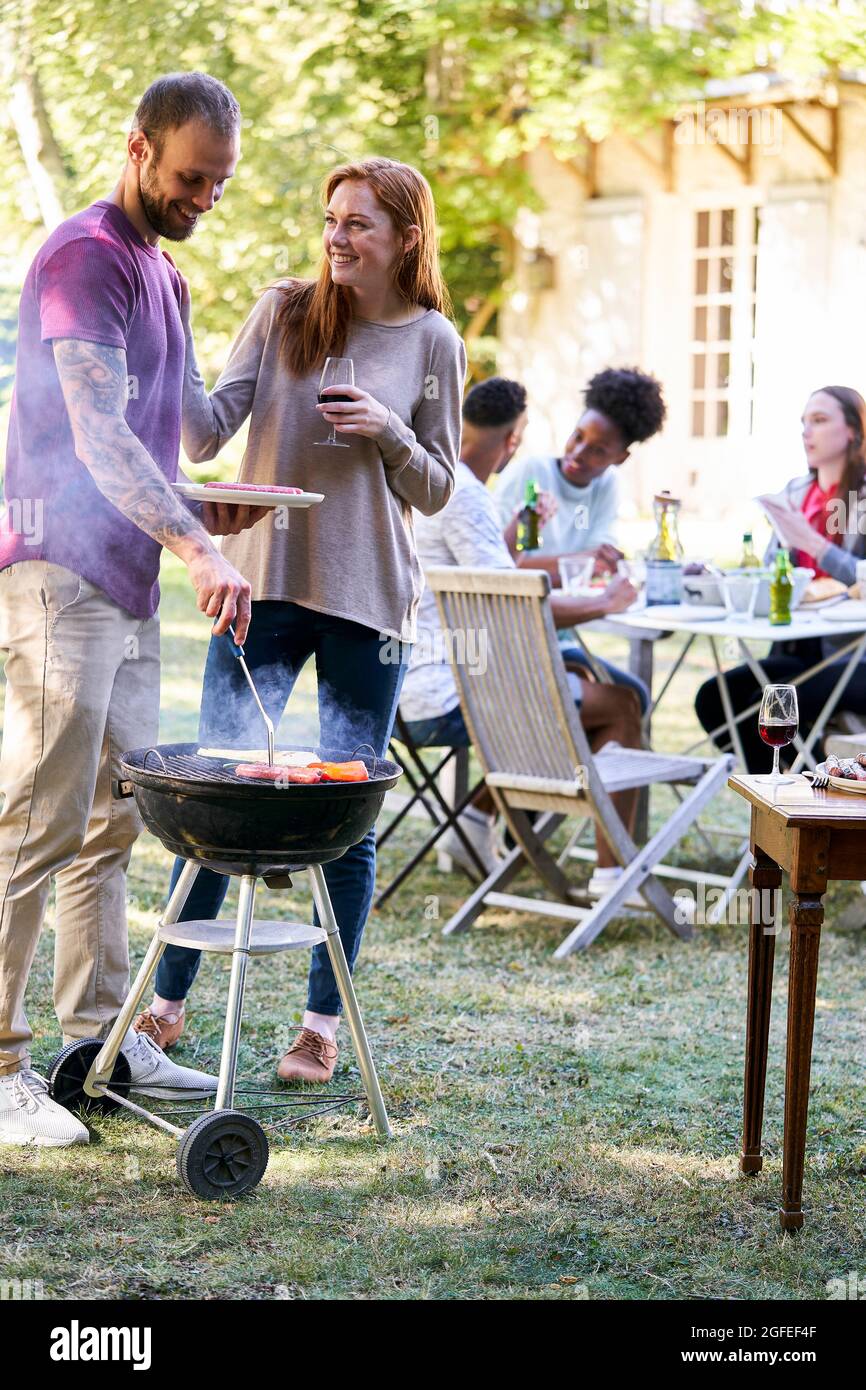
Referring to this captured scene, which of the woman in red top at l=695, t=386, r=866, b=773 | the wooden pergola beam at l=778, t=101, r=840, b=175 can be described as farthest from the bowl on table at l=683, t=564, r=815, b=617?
the wooden pergola beam at l=778, t=101, r=840, b=175

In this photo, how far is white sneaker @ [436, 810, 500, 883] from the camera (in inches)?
213

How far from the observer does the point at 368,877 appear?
355 centimetres

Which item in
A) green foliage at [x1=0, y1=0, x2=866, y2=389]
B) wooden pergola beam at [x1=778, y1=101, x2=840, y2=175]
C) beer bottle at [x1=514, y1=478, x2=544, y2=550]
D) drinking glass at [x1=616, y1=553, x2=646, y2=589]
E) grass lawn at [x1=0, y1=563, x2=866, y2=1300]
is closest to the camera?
grass lawn at [x1=0, y1=563, x2=866, y2=1300]

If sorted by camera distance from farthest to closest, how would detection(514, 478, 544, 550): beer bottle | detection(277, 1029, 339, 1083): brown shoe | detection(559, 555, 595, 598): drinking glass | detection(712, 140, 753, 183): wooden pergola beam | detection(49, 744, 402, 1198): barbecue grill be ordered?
detection(712, 140, 753, 183): wooden pergola beam < detection(514, 478, 544, 550): beer bottle < detection(559, 555, 595, 598): drinking glass < detection(277, 1029, 339, 1083): brown shoe < detection(49, 744, 402, 1198): barbecue grill

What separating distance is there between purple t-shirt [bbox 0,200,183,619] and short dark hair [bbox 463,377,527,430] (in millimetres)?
2189

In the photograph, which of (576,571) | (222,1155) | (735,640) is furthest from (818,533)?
(222,1155)

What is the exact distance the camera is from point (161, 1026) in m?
3.65

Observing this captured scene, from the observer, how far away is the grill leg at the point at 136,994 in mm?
3012

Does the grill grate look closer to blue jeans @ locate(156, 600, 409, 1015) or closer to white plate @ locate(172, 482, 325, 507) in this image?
blue jeans @ locate(156, 600, 409, 1015)

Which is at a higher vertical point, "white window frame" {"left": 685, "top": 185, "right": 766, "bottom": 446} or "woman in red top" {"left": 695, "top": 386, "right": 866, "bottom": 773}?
"white window frame" {"left": 685, "top": 185, "right": 766, "bottom": 446}

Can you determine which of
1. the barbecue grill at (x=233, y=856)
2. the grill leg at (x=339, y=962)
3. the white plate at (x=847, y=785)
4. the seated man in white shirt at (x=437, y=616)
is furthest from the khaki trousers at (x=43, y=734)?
the seated man in white shirt at (x=437, y=616)

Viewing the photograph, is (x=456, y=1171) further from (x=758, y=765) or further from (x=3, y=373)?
(x=758, y=765)

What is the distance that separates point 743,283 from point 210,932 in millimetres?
12495

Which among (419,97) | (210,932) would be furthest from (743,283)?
(210,932)
